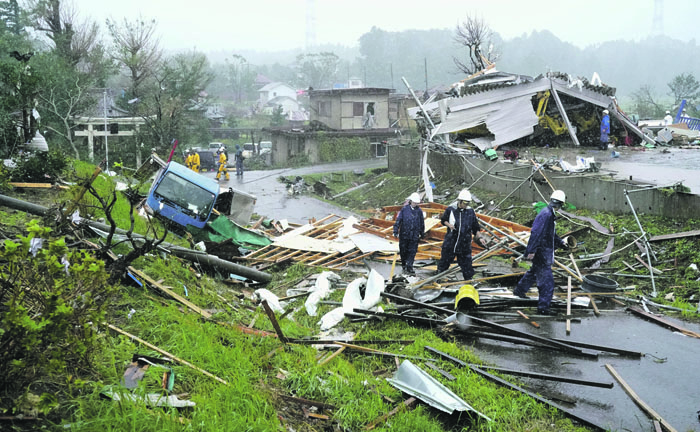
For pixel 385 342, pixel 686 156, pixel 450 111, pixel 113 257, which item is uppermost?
pixel 450 111

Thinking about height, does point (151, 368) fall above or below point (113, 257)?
below

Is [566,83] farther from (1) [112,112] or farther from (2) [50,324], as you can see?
(1) [112,112]

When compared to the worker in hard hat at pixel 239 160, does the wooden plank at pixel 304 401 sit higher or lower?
lower

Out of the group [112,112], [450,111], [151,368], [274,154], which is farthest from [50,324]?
[274,154]

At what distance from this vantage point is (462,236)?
9461 millimetres

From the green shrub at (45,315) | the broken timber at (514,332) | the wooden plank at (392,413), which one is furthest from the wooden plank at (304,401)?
the broken timber at (514,332)

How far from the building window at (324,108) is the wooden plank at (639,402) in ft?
140

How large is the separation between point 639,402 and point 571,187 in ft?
32.0

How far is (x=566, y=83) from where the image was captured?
2138cm

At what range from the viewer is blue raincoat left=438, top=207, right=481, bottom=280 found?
9.49m

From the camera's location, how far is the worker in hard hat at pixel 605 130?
20.3 meters

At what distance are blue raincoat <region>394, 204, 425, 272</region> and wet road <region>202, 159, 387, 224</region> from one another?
8.96 metres

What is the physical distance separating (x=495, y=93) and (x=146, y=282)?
18300 millimetres

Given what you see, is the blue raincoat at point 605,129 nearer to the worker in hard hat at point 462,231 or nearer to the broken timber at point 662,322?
the worker in hard hat at point 462,231
